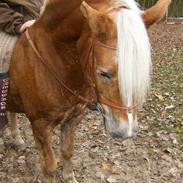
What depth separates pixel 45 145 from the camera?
343 cm

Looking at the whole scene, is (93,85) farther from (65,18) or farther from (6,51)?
(6,51)

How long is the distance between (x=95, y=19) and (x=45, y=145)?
1382 millimetres

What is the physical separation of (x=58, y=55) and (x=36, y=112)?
0.51 metres

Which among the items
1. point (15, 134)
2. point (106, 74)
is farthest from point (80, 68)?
point (15, 134)

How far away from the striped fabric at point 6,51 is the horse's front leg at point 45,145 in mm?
502

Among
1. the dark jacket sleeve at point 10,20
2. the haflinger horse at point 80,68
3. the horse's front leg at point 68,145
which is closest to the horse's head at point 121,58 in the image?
the haflinger horse at point 80,68

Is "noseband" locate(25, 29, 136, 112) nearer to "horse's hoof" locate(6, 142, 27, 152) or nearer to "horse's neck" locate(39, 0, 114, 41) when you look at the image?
"horse's neck" locate(39, 0, 114, 41)

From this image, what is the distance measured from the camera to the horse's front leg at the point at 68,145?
366 cm

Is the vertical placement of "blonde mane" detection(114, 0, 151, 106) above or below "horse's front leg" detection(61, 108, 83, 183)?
above

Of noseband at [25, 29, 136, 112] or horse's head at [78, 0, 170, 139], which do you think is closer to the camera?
horse's head at [78, 0, 170, 139]

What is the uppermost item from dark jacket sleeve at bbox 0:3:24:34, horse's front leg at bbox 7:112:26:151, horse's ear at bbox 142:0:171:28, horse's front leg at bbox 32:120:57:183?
horse's ear at bbox 142:0:171:28

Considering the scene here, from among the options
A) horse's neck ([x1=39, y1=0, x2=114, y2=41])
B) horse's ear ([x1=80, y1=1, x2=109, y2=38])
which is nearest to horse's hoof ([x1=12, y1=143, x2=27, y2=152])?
horse's neck ([x1=39, y1=0, x2=114, y2=41])

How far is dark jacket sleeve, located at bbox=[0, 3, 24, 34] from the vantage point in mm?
3268

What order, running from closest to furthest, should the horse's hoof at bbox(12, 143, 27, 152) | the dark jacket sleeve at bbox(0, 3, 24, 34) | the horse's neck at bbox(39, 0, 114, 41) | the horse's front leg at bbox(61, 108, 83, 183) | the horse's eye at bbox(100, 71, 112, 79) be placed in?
the horse's eye at bbox(100, 71, 112, 79)
the horse's neck at bbox(39, 0, 114, 41)
the dark jacket sleeve at bbox(0, 3, 24, 34)
the horse's front leg at bbox(61, 108, 83, 183)
the horse's hoof at bbox(12, 143, 27, 152)
